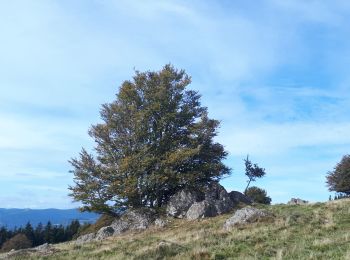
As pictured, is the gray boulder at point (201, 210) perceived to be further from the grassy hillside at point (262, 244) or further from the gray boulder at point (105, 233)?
the gray boulder at point (105, 233)

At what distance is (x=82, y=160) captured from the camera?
3741 centimetres

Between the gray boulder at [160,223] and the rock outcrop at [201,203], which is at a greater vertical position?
the rock outcrop at [201,203]

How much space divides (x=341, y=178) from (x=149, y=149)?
36.1m

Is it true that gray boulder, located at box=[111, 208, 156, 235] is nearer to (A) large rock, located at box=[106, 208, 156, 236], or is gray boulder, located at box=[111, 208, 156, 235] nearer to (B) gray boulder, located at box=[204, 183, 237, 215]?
(A) large rock, located at box=[106, 208, 156, 236]

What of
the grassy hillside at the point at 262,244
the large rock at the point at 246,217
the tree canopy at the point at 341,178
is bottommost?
the grassy hillside at the point at 262,244

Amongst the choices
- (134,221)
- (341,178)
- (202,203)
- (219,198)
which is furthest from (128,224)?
(341,178)

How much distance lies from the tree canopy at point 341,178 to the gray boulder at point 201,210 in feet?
114

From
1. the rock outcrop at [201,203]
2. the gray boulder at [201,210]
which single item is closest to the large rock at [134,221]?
the rock outcrop at [201,203]

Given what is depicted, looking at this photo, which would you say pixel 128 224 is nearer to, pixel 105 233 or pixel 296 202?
pixel 105 233

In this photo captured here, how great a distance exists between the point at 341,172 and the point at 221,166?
3224cm

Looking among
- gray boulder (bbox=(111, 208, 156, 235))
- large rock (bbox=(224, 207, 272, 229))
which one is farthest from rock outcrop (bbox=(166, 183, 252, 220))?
large rock (bbox=(224, 207, 272, 229))

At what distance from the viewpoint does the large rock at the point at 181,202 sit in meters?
34.2

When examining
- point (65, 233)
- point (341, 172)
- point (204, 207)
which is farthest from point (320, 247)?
point (65, 233)

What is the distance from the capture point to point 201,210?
107 feet
